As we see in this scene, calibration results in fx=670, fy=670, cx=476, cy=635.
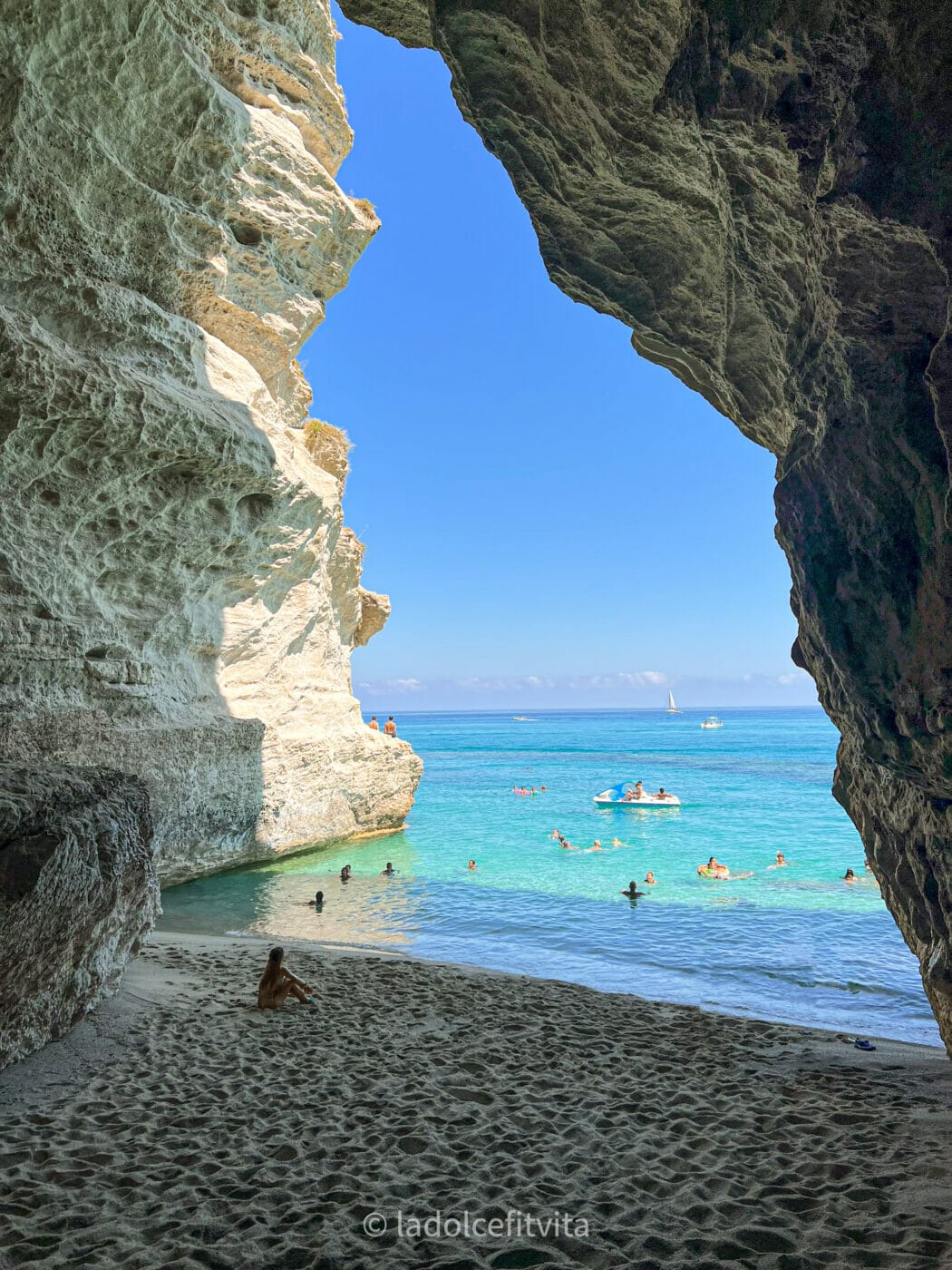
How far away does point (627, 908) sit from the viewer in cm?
1571

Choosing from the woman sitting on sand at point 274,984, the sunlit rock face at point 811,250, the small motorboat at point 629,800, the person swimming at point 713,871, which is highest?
the sunlit rock face at point 811,250

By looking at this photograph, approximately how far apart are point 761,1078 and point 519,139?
838 centimetres

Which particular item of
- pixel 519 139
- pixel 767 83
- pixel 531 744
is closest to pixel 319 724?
pixel 519 139

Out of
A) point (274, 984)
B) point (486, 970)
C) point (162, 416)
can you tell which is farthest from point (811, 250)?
point (486, 970)

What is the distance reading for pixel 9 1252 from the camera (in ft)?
10.9

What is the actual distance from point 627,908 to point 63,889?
13.3 m

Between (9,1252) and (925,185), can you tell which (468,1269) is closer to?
(9,1252)

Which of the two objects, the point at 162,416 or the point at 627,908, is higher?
the point at 162,416

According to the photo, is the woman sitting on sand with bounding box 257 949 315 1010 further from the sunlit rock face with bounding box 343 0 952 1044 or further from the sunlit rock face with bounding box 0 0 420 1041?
the sunlit rock face with bounding box 343 0 952 1044

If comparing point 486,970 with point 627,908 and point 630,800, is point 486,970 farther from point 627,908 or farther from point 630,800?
point 630,800

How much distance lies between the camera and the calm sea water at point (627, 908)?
10.7m

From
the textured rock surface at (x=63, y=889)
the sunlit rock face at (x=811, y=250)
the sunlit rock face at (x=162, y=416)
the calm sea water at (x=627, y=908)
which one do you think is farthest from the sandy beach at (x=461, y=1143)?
the calm sea water at (x=627, y=908)

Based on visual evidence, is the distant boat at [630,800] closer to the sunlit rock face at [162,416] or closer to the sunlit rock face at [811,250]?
the sunlit rock face at [162,416]

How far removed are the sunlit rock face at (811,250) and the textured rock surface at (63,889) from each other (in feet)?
19.8
